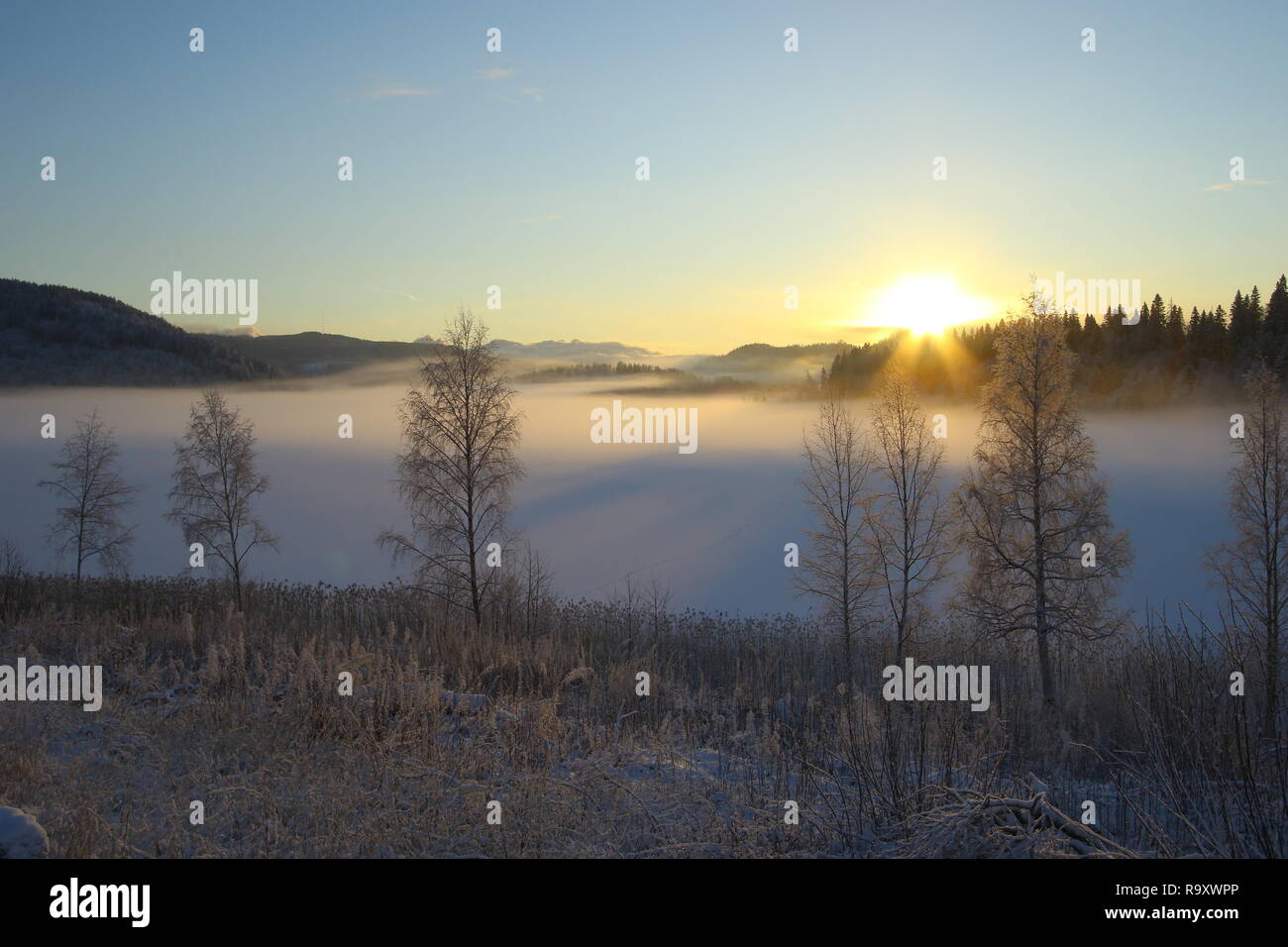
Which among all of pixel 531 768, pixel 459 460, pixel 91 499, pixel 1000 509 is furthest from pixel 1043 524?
pixel 91 499

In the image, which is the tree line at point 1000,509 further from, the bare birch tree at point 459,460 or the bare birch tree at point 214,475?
the bare birch tree at point 214,475

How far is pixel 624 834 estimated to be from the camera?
22.2 ft

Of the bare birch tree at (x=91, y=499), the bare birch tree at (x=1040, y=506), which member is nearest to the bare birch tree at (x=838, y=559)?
the bare birch tree at (x=1040, y=506)

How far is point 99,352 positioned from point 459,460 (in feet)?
385

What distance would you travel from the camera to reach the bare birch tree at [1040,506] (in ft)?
80.7

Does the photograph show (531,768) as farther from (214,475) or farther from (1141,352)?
(1141,352)

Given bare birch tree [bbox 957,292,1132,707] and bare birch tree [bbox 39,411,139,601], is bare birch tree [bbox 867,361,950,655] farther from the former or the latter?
bare birch tree [bbox 39,411,139,601]

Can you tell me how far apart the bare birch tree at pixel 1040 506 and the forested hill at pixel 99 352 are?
10951 cm

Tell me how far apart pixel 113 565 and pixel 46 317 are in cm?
11009

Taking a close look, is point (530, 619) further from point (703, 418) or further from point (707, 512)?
point (703, 418)

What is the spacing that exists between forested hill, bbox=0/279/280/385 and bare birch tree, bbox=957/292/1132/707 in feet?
359

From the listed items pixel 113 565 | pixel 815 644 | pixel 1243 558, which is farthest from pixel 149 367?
pixel 1243 558

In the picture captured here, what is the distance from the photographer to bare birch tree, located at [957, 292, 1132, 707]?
80.7 feet

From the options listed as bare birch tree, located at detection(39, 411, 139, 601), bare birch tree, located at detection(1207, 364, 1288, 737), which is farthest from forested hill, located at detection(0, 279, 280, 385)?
bare birch tree, located at detection(1207, 364, 1288, 737)
